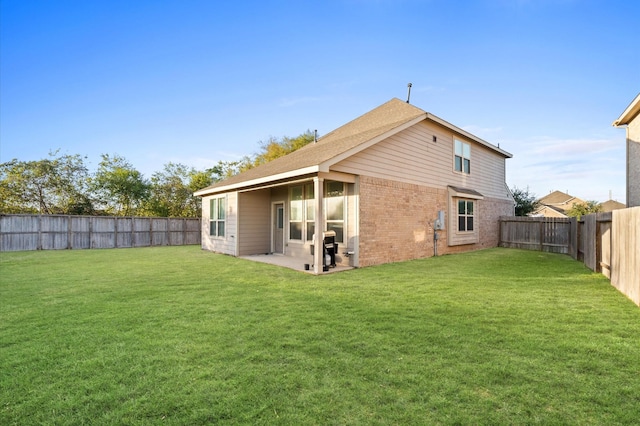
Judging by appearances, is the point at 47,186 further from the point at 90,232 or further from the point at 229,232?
the point at 229,232

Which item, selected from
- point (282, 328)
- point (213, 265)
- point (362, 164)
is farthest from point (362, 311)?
point (213, 265)

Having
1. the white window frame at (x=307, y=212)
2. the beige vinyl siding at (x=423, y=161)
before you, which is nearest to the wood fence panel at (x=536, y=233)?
the beige vinyl siding at (x=423, y=161)

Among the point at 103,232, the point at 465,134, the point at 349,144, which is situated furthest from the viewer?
the point at 103,232

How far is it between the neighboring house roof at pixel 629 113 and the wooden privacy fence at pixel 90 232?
2136 cm

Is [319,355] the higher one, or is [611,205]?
[611,205]

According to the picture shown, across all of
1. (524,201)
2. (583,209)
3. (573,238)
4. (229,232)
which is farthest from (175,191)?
(583,209)

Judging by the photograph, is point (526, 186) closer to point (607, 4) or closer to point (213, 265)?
point (607, 4)

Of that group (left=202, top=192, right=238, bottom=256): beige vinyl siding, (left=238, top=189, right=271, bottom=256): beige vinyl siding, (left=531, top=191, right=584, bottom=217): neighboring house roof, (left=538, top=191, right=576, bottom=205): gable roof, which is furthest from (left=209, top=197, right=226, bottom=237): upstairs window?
(left=538, top=191, right=576, bottom=205): gable roof

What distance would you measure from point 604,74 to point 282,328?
14.2m

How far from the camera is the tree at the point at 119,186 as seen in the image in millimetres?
22442

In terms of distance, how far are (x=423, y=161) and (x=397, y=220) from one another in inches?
106

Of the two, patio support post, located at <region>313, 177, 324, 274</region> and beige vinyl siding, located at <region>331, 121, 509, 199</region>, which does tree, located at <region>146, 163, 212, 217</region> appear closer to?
beige vinyl siding, located at <region>331, 121, 509, 199</region>

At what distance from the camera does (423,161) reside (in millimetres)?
10891

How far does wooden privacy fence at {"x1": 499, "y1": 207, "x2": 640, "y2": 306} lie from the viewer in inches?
202
